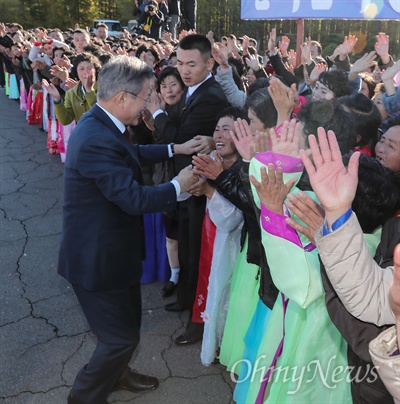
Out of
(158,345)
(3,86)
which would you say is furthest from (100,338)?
(3,86)

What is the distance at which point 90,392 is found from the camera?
207 cm

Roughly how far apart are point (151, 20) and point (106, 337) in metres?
9.38

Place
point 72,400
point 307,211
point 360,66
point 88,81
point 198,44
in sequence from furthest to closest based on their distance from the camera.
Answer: point 360,66 → point 88,81 → point 198,44 → point 72,400 → point 307,211

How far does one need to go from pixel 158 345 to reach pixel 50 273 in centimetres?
127

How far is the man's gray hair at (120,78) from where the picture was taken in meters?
1.91

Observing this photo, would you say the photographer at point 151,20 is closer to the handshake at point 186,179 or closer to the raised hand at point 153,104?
the raised hand at point 153,104

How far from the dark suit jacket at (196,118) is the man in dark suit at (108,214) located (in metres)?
0.67

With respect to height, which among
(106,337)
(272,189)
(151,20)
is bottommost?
(106,337)

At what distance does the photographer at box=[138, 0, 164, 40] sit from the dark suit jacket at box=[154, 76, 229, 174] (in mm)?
7772

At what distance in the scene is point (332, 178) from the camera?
1.26 meters

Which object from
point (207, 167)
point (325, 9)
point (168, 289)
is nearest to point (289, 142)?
point (207, 167)

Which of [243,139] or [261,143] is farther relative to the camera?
[243,139]

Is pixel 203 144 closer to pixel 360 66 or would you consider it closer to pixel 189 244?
pixel 189 244

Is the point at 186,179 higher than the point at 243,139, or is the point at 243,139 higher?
the point at 243,139
